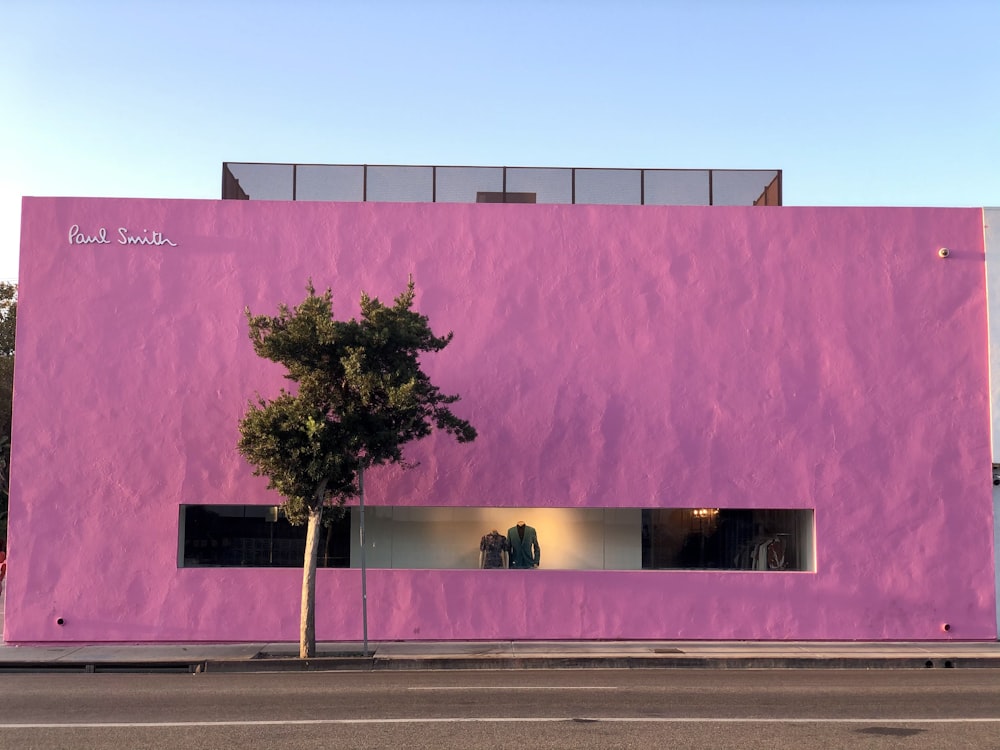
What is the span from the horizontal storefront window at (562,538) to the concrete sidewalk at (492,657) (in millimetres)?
1527

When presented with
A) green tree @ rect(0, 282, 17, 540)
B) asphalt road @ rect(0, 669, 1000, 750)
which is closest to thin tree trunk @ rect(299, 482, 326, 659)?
asphalt road @ rect(0, 669, 1000, 750)

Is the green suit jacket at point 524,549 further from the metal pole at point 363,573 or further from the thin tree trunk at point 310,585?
the thin tree trunk at point 310,585

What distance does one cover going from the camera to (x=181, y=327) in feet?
55.2

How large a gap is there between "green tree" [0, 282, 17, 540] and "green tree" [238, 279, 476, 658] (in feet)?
65.0

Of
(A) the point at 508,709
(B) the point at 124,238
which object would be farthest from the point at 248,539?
(A) the point at 508,709

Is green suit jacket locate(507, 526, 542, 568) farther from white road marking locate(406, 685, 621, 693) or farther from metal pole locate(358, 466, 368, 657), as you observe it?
white road marking locate(406, 685, 621, 693)

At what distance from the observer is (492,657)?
14508mm

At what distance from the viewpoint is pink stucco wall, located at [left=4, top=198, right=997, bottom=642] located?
1645cm

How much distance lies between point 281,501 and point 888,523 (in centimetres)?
1010

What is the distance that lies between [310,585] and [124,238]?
6773mm

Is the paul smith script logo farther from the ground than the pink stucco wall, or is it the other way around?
the paul smith script logo

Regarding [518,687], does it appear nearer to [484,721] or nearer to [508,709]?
[508,709]

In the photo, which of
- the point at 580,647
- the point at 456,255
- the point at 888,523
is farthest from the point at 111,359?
the point at 888,523

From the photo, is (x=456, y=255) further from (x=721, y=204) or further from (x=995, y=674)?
(x=995, y=674)
